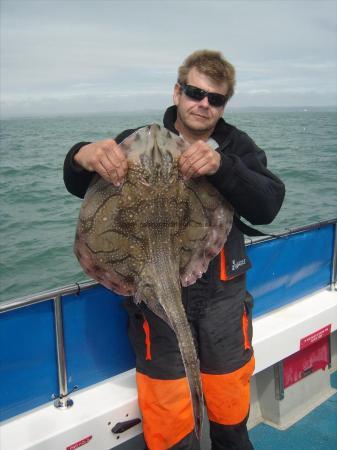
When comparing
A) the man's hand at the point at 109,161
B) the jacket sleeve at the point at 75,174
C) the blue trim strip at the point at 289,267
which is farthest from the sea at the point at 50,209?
the man's hand at the point at 109,161

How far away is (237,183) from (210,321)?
94cm

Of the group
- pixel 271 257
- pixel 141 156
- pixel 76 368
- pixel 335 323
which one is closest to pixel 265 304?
pixel 271 257

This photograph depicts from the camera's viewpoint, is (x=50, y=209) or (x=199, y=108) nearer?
(x=199, y=108)

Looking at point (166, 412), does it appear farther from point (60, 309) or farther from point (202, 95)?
point (202, 95)

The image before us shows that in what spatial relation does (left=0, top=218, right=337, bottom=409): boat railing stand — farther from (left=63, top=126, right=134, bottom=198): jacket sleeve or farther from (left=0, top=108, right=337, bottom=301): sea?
(left=0, top=108, right=337, bottom=301): sea

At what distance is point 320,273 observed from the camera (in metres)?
5.11

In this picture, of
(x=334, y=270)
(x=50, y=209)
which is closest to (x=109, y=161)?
(x=334, y=270)

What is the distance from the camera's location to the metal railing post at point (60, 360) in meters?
3.15

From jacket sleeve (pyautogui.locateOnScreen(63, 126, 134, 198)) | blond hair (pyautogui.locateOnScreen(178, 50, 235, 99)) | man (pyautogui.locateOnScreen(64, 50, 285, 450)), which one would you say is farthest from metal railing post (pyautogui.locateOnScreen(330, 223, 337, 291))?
jacket sleeve (pyautogui.locateOnScreen(63, 126, 134, 198))

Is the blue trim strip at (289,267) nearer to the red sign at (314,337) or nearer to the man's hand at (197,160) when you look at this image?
the red sign at (314,337)

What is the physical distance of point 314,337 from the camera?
4590 millimetres

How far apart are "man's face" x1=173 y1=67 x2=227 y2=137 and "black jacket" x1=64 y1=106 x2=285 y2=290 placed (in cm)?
14

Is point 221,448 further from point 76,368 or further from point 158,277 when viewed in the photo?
point 158,277

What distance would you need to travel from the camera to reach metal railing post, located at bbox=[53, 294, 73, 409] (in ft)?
10.3
